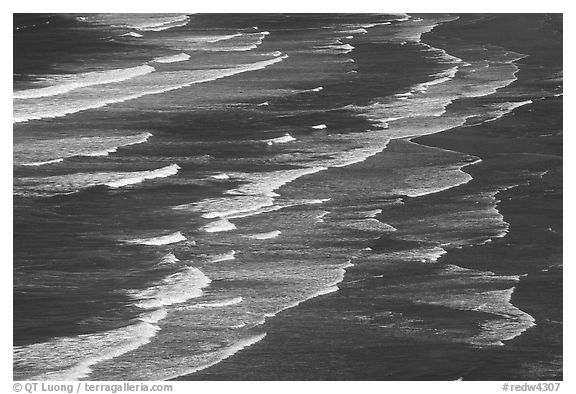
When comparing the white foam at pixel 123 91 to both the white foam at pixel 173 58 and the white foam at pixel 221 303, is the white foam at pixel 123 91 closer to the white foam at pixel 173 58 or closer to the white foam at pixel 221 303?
the white foam at pixel 173 58

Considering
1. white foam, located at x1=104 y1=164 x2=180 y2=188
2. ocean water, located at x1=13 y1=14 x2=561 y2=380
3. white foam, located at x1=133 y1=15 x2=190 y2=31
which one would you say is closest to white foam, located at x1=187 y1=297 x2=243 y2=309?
ocean water, located at x1=13 y1=14 x2=561 y2=380

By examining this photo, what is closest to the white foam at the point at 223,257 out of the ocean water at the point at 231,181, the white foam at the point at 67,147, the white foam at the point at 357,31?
the ocean water at the point at 231,181

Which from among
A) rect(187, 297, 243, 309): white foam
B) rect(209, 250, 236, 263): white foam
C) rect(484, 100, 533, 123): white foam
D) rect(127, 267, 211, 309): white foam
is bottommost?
rect(187, 297, 243, 309): white foam

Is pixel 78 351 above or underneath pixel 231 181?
underneath

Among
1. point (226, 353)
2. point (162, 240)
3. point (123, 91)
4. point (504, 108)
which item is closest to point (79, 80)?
point (123, 91)

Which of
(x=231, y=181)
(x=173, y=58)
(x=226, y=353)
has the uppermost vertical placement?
(x=173, y=58)

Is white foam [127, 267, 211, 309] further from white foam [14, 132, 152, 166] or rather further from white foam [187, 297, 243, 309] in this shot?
white foam [14, 132, 152, 166]

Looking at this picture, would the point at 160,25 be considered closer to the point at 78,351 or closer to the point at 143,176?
the point at 143,176

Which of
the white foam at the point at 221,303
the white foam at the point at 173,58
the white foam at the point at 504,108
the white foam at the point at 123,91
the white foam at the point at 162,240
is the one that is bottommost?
the white foam at the point at 221,303
